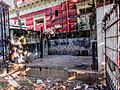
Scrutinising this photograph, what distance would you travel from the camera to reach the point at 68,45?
7.97m

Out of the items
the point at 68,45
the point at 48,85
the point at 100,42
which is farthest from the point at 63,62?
the point at 68,45

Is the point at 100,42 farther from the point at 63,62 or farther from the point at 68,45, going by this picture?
the point at 68,45

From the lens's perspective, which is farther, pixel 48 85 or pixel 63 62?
pixel 63 62

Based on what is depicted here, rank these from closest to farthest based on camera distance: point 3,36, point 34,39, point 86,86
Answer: point 86,86 < point 3,36 < point 34,39

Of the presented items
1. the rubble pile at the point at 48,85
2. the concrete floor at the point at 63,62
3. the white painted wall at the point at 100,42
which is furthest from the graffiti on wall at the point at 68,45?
the white painted wall at the point at 100,42

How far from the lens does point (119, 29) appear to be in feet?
6.14

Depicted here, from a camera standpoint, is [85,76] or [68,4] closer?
[85,76]

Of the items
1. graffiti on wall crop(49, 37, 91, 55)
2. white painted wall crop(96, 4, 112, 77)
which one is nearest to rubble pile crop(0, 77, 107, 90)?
white painted wall crop(96, 4, 112, 77)

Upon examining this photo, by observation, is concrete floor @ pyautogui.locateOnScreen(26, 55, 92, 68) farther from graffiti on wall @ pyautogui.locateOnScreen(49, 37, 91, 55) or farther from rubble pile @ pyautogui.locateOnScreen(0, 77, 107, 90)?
graffiti on wall @ pyautogui.locateOnScreen(49, 37, 91, 55)

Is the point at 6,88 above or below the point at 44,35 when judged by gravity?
below

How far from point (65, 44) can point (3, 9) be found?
3.44 meters

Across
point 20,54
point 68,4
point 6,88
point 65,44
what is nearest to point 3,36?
point 20,54

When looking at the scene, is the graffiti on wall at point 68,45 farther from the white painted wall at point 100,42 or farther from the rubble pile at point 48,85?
the white painted wall at point 100,42

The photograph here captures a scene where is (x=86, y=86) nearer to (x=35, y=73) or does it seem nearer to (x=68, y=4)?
(x=35, y=73)
